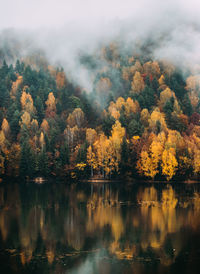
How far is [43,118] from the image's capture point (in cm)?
17825

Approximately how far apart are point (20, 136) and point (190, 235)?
119 m

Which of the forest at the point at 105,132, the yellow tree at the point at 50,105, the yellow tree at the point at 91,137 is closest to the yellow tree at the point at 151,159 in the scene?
the forest at the point at 105,132

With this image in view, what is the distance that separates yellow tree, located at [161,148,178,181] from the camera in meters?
A: 116

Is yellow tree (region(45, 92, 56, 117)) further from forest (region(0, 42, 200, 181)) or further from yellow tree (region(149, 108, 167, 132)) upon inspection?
yellow tree (region(149, 108, 167, 132))

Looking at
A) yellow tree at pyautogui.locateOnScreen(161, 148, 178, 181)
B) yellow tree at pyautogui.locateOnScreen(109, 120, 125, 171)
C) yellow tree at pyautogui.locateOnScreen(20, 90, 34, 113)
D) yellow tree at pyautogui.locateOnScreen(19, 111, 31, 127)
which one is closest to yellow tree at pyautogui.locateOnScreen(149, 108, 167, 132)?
yellow tree at pyautogui.locateOnScreen(109, 120, 125, 171)

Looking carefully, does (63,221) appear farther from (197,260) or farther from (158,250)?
(197,260)

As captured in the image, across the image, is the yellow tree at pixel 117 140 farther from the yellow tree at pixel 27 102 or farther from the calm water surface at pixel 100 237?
the calm water surface at pixel 100 237

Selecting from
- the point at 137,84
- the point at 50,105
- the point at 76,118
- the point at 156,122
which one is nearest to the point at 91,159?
the point at 156,122

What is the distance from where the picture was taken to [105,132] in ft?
479

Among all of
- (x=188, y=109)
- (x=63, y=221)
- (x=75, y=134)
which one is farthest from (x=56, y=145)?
(x=63, y=221)

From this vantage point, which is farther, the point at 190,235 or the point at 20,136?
the point at 20,136

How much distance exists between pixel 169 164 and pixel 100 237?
79.0 metres

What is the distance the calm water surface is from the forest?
58094 mm

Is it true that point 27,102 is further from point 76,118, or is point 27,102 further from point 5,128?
point 76,118
